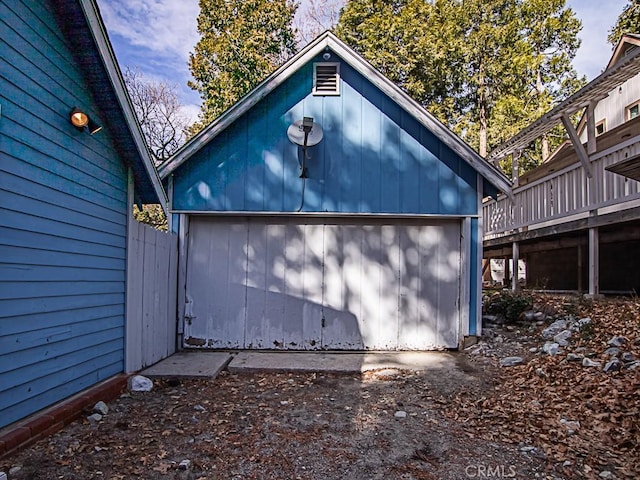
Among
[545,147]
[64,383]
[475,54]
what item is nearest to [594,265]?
[64,383]

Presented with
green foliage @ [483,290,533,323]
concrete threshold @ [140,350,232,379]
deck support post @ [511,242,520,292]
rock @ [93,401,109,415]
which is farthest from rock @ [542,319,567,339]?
rock @ [93,401,109,415]

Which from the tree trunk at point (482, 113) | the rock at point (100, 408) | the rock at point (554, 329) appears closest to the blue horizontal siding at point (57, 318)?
the rock at point (100, 408)

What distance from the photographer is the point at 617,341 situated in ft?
14.8

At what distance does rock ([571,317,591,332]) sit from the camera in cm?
514

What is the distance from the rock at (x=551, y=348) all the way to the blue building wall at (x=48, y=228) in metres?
4.73

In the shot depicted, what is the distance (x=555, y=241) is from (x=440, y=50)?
1051 centimetres

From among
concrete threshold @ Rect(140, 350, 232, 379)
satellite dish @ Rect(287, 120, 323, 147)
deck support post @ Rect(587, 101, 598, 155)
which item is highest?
deck support post @ Rect(587, 101, 598, 155)

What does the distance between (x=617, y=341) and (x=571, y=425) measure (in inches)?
72.2

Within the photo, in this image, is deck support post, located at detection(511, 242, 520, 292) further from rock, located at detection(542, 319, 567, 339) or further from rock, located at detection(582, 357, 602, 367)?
rock, located at detection(582, 357, 602, 367)

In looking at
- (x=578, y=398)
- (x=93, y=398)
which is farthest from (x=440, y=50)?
(x=93, y=398)

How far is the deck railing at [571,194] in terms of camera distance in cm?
599

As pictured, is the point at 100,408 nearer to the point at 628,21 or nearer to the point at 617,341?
the point at 617,341

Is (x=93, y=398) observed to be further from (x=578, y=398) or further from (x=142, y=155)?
(x=578, y=398)

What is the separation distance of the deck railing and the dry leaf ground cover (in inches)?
88.5
